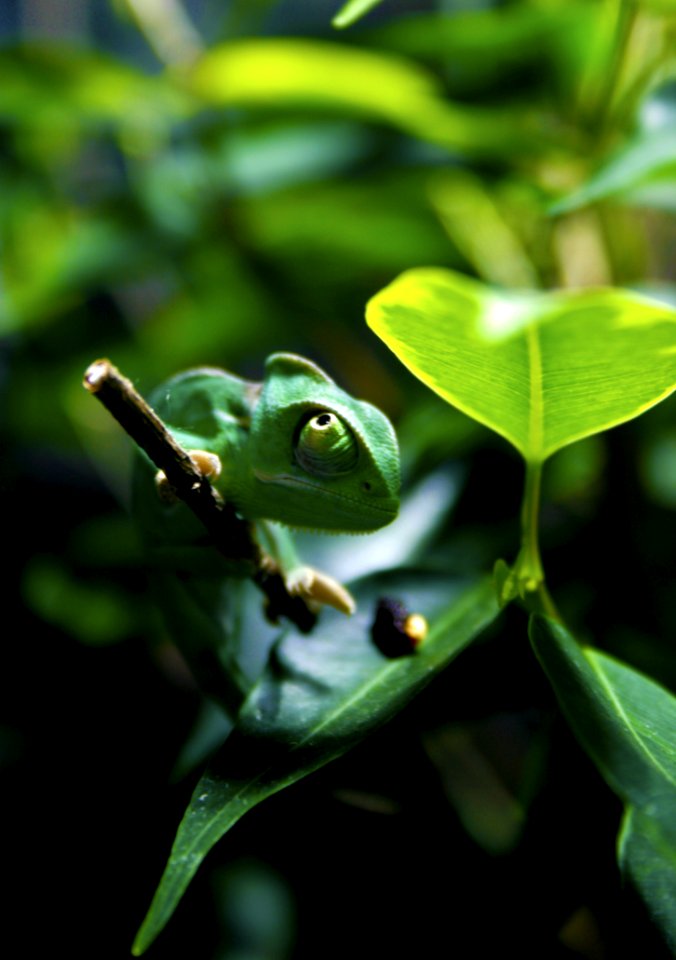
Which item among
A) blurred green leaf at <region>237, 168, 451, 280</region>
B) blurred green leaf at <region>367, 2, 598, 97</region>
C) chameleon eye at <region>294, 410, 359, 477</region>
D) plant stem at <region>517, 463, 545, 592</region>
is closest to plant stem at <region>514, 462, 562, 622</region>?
plant stem at <region>517, 463, 545, 592</region>

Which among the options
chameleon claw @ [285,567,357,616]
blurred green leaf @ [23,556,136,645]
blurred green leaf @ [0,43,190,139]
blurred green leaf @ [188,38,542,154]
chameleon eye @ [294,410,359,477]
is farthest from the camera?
blurred green leaf @ [23,556,136,645]

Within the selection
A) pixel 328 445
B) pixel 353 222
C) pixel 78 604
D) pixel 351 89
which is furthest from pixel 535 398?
pixel 78 604

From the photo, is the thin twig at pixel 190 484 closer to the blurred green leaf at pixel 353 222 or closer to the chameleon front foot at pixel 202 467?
the chameleon front foot at pixel 202 467

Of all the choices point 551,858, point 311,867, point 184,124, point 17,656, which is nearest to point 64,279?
point 184,124

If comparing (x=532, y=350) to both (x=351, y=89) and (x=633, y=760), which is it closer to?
(x=633, y=760)

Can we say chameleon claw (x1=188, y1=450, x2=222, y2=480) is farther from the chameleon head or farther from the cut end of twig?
the cut end of twig
